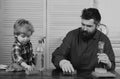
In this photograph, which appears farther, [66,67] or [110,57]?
[110,57]

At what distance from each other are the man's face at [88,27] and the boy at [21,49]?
20.2 inches

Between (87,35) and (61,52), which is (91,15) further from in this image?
(61,52)

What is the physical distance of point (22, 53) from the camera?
7.16 ft

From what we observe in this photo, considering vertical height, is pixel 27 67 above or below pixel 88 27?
below

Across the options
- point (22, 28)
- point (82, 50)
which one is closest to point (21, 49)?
point (22, 28)

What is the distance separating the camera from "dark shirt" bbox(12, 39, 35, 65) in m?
2.12

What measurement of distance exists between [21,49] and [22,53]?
35 millimetres

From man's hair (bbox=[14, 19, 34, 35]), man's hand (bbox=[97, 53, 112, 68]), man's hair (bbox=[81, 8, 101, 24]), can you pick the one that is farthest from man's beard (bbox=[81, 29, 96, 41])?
man's hair (bbox=[14, 19, 34, 35])

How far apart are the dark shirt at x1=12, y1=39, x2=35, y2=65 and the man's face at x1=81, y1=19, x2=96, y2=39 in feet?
1.74

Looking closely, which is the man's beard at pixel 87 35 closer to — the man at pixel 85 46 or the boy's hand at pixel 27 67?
the man at pixel 85 46

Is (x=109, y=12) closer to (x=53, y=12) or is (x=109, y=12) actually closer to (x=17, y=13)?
(x=53, y=12)

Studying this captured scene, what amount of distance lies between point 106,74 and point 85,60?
0.56m

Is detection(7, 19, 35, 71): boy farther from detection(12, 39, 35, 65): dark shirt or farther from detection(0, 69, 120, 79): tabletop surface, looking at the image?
detection(0, 69, 120, 79): tabletop surface

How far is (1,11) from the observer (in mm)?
3691
